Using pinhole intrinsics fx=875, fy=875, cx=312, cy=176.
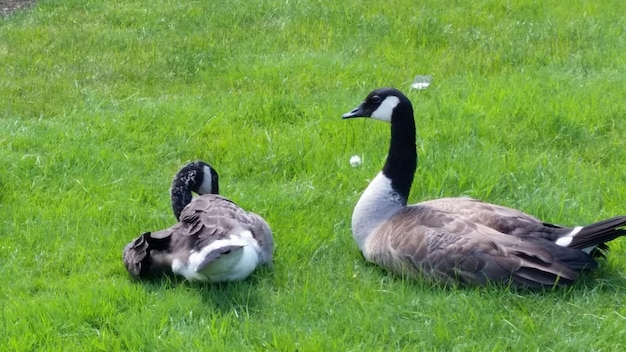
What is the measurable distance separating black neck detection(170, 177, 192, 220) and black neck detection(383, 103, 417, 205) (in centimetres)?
142

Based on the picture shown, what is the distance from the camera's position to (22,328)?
4938 mm

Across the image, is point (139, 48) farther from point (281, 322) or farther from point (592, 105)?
point (281, 322)

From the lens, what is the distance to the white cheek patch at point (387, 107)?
5938 millimetres

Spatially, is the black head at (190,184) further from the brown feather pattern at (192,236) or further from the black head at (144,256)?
the black head at (144,256)

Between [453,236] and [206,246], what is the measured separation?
4.90 ft

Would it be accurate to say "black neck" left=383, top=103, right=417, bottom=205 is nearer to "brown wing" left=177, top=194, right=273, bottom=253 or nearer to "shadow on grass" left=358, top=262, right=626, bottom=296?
"shadow on grass" left=358, top=262, right=626, bottom=296

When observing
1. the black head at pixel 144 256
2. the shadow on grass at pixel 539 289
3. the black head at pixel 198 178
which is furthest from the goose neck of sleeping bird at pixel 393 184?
the black head at pixel 144 256

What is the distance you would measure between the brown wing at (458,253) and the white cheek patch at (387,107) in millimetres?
723

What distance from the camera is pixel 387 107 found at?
5.96 meters

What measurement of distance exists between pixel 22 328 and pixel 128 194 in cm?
204

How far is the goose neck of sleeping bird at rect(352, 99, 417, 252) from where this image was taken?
19.4 ft

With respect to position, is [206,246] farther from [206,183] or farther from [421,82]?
[421,82]

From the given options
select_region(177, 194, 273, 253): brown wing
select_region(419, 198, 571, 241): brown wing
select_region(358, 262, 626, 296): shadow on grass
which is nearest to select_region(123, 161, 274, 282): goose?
select_region(177, 194, 273, 253): brown wing

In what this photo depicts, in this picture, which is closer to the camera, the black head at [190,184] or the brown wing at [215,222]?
the brown wing at [215,222]
